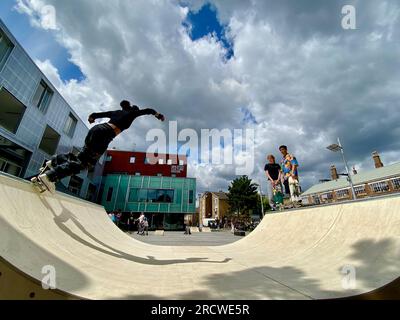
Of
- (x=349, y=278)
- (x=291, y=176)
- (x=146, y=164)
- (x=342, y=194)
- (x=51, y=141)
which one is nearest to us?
(x=349, y=278)

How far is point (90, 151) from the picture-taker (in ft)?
12.3

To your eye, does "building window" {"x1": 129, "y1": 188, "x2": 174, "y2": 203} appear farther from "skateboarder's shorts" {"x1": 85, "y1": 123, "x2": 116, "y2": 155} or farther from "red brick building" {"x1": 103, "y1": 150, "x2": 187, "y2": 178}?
"skateboarder's shorts" {"x1": 85, "y1": 123, "x2": 116, "y2": 155}

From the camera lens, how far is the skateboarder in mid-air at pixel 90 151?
3732 mm

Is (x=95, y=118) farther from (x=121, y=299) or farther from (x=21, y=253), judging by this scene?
(x=121, y=299)

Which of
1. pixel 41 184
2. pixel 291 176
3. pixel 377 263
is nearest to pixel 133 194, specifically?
pixel 41 184

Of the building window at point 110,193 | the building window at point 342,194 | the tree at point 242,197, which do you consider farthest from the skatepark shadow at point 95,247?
the building window at point 342,194

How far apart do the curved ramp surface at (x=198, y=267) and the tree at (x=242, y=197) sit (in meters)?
38.3

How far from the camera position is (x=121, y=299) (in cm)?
173

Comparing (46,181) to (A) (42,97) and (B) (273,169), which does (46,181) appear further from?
(A) (42,97)

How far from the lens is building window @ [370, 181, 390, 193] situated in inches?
1252

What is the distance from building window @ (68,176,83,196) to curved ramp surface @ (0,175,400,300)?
69.5 ft

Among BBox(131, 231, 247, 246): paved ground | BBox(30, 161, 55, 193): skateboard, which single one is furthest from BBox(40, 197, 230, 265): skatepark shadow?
BBox(131, 231, 247, 246): paved ground

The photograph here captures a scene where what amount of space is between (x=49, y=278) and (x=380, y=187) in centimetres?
4490
